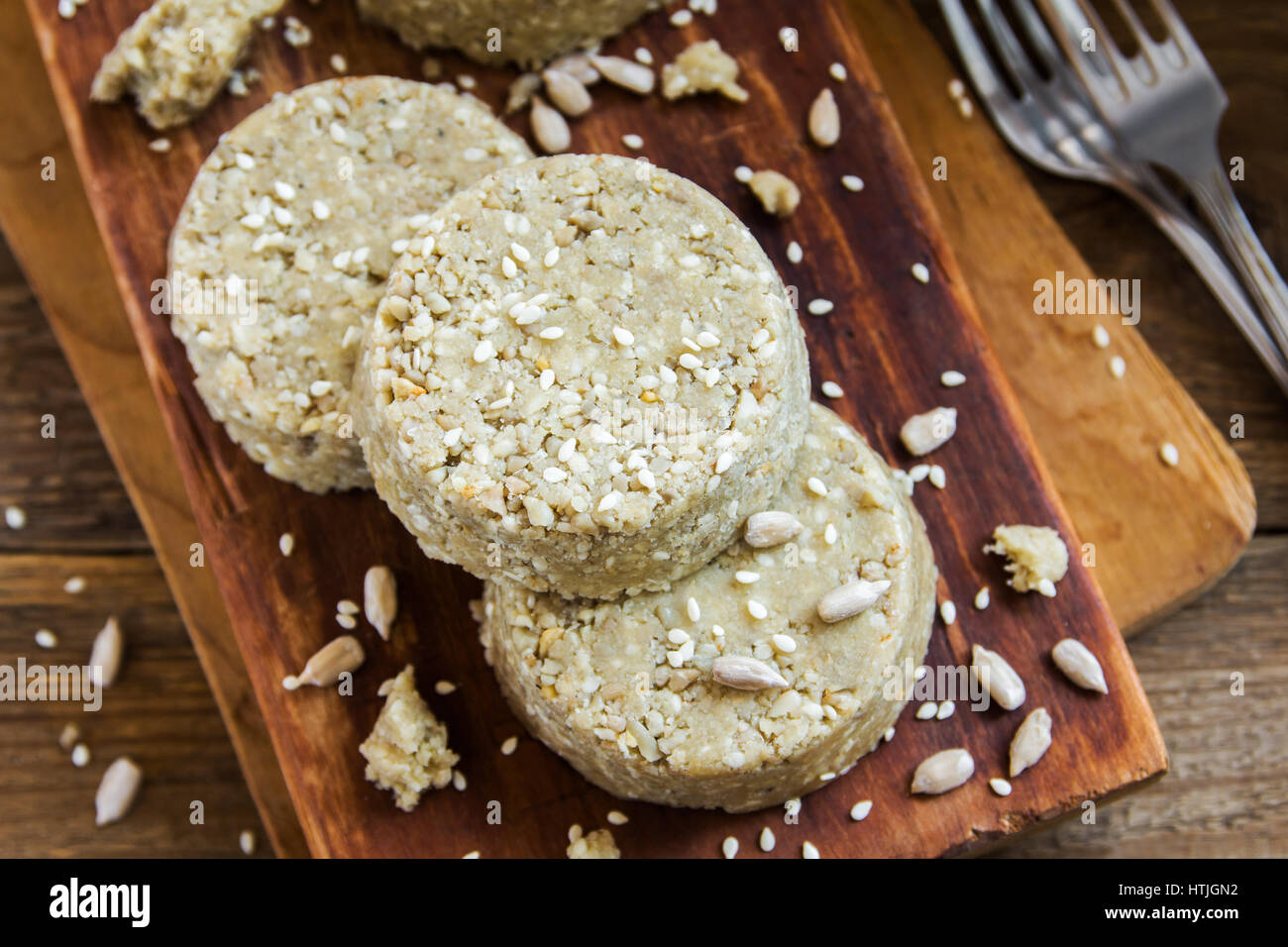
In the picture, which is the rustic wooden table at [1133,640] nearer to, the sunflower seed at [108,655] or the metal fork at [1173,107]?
the sunflower seed at [108,655]

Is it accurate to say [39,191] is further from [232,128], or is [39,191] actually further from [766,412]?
[766,412]

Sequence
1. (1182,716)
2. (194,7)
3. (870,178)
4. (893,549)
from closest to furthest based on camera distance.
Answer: (893,549) < (194,7) < (870,178) < (1182,716)

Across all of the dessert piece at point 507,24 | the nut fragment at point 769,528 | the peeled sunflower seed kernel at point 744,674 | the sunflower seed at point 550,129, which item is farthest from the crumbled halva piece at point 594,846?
the dessert piece at point 507,24

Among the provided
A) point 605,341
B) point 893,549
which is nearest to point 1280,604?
point 893,549

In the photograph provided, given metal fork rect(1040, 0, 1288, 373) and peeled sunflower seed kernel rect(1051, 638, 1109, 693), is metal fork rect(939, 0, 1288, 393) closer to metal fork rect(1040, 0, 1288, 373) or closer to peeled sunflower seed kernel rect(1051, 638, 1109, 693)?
metal fork rect(1040, 0, 1288, 373)

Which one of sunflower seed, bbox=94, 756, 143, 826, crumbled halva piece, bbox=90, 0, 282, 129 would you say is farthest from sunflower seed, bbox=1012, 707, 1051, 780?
crumbled halva piece, bbox=90, 0, 282, 129

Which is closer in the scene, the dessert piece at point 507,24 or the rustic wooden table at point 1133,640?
the dessert piece at point 507,24
